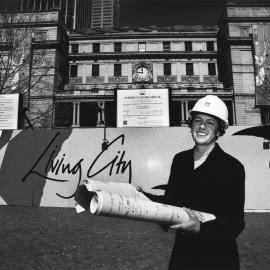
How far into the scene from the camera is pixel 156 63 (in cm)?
5106

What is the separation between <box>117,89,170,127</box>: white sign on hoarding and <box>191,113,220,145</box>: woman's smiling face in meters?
5.80

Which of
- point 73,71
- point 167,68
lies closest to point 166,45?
point 167,68

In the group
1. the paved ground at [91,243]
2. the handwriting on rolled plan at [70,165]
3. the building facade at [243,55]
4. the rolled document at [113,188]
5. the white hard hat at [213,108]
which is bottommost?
the paved ground at [91,243]

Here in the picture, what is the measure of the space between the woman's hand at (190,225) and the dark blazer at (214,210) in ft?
0.15

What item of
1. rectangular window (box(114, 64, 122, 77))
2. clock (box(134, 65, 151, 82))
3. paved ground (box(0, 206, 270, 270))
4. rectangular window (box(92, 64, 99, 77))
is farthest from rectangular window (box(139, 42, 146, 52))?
paved ground (box(0, 206, 270, 270))

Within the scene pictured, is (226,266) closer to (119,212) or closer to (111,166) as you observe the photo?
(119,212)

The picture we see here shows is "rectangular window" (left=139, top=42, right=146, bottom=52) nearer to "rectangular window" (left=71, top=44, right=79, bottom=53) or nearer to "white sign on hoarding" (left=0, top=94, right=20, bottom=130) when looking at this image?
"rectangular window" (left=71, top=44, right=79, bottom=53)

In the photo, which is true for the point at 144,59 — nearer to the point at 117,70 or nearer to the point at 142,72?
the point at 142,72

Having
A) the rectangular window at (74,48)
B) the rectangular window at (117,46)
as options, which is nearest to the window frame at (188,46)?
the rectangular window at (117,46)

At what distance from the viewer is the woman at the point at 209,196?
1.72 meters

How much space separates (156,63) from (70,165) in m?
45.1

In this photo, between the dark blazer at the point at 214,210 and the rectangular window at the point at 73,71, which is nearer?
the dark blazer at the point at 214,210

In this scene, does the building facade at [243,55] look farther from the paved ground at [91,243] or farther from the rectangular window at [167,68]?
the paved ground at [91,243]

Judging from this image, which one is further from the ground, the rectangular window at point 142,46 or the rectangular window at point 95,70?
the rectangular window at point 142,46
